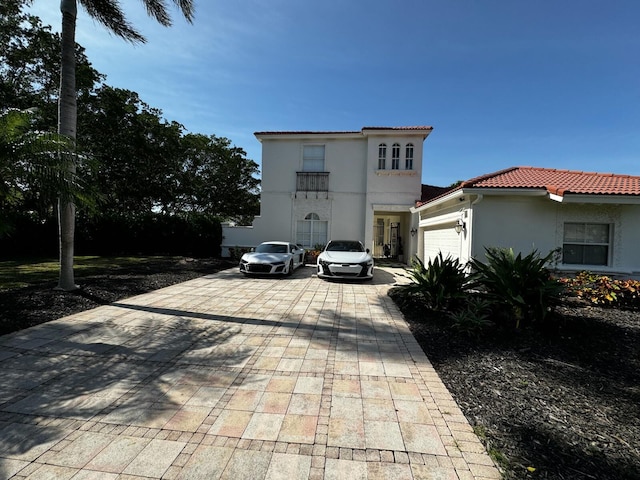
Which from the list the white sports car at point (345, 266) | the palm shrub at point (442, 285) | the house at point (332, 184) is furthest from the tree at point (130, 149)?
the palm shrub at point (442, 285)

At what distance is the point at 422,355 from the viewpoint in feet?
13.5

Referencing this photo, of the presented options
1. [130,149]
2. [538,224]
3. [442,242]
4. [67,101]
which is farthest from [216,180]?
[538,224]

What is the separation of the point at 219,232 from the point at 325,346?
1411 centimetres

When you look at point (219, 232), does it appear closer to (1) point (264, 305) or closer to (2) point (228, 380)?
(1) point (264, 305)

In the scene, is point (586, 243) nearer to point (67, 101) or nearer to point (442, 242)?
point (442, 242)

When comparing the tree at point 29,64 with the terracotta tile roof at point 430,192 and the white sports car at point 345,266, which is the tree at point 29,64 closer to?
the white sports car at point 345,266

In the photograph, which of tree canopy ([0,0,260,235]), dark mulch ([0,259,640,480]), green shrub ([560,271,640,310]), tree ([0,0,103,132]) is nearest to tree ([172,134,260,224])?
tree canopy ([0,0,260,235])

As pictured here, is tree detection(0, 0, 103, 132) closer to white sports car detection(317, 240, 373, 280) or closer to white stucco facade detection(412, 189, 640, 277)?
white sports car detection(317, 240, 373, 280)

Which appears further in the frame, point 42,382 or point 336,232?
point 336,232

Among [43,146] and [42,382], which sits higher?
[43,146]

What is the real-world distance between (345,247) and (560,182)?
6896 mm

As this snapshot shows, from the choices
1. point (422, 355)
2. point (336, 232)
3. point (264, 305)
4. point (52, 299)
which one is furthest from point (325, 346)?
point (336, 232)

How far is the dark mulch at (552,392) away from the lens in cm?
217

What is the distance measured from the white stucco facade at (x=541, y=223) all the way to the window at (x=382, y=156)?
23.1 ft
